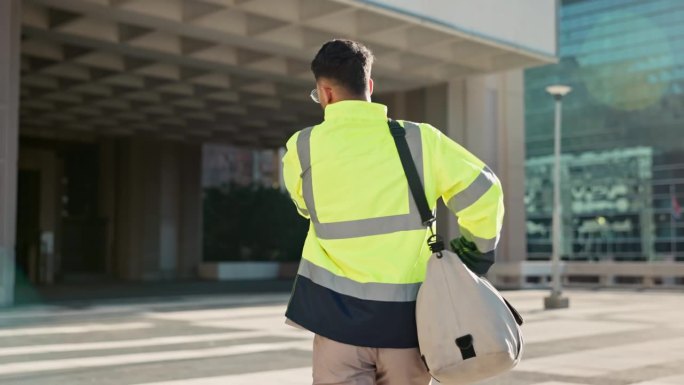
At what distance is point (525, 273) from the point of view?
88.3ft

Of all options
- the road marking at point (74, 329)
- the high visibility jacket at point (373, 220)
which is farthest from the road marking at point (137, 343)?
the high visibility jacket at point (373, 220)

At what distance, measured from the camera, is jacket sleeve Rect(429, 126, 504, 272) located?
243cm

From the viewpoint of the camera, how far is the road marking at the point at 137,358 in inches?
297

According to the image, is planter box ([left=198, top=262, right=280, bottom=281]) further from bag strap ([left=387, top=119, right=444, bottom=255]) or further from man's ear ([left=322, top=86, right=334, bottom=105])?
bag strap ([left=387, top=119, right=444, bottom=255])

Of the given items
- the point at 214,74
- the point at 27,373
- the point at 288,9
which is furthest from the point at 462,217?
the point at 214,74

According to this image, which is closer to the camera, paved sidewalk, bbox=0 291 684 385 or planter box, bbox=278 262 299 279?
paved sidewalk, bbox=0 291 684 385

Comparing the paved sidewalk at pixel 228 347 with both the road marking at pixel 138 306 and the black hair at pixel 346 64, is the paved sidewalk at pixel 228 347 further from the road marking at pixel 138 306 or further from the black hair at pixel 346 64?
the black hair at pixel 346 64

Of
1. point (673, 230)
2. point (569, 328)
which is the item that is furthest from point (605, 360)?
point (673, 230)

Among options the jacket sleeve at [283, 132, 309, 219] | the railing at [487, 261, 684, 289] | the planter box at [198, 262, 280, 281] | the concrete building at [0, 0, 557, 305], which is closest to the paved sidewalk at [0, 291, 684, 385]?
the concrete building at [0, 0, 557, 305]

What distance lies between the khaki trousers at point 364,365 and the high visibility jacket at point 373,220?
32mm

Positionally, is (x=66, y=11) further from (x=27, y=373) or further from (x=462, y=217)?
(x=462, y=217)

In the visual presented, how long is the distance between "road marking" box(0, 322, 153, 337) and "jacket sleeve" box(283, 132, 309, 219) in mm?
8885

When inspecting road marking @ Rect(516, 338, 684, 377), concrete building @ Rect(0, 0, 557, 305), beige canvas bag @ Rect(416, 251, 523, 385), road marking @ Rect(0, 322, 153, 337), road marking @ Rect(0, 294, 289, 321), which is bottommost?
road marking @ Rect(0, 294, 289, 321)

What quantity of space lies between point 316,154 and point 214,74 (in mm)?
22197
